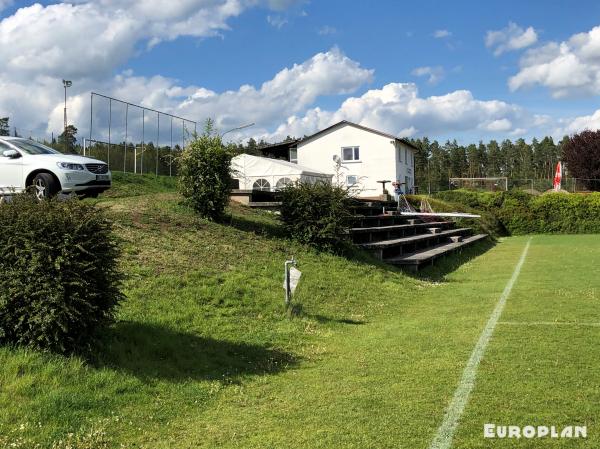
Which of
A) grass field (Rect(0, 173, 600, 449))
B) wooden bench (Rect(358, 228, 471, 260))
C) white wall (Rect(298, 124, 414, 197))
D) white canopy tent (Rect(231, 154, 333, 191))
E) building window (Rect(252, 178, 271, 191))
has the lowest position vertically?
grass field (Rect(0, 173, 600, 449))

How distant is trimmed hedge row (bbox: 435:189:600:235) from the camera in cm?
3850

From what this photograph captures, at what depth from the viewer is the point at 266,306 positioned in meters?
8.95

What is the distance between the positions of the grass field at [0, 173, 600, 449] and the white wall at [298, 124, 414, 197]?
36575 millimetres

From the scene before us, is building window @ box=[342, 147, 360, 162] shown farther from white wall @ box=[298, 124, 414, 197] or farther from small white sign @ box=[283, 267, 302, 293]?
small white sign @ box=[283, 267, 302, 293]

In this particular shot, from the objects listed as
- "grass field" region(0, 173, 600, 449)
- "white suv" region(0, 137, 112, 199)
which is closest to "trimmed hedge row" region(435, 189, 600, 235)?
"grass field" region(0, 173, 600, 449)

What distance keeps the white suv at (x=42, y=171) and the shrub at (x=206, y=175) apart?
2.16m

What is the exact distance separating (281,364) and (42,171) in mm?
8358

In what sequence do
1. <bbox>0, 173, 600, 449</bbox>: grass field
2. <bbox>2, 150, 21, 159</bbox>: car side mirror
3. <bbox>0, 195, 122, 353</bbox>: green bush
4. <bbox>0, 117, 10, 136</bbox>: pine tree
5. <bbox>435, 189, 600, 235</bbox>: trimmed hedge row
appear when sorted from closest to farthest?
<bbox>0, 173, 600, 449</bbox>: grass field → <bbox>0, 195, 122, 353</bbox>: green bush → <bbox>2, 150, 21, 159</bbox>: car side mirror → <bbox>0, 117, 10, 136</bbox>: pine tree → <bbox>435, 189, 600, 235</bbox>: trimmed hedge row

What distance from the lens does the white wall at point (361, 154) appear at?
47.7 metres

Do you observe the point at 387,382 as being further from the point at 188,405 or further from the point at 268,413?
the point at 188,405

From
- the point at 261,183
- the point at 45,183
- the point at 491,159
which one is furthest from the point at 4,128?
the point at 491,159

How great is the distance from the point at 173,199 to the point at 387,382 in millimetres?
9762

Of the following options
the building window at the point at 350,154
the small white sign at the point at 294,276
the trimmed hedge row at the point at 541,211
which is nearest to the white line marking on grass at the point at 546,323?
the small white sign at the point at 294,276

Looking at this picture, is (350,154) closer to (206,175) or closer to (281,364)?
(206,175)
